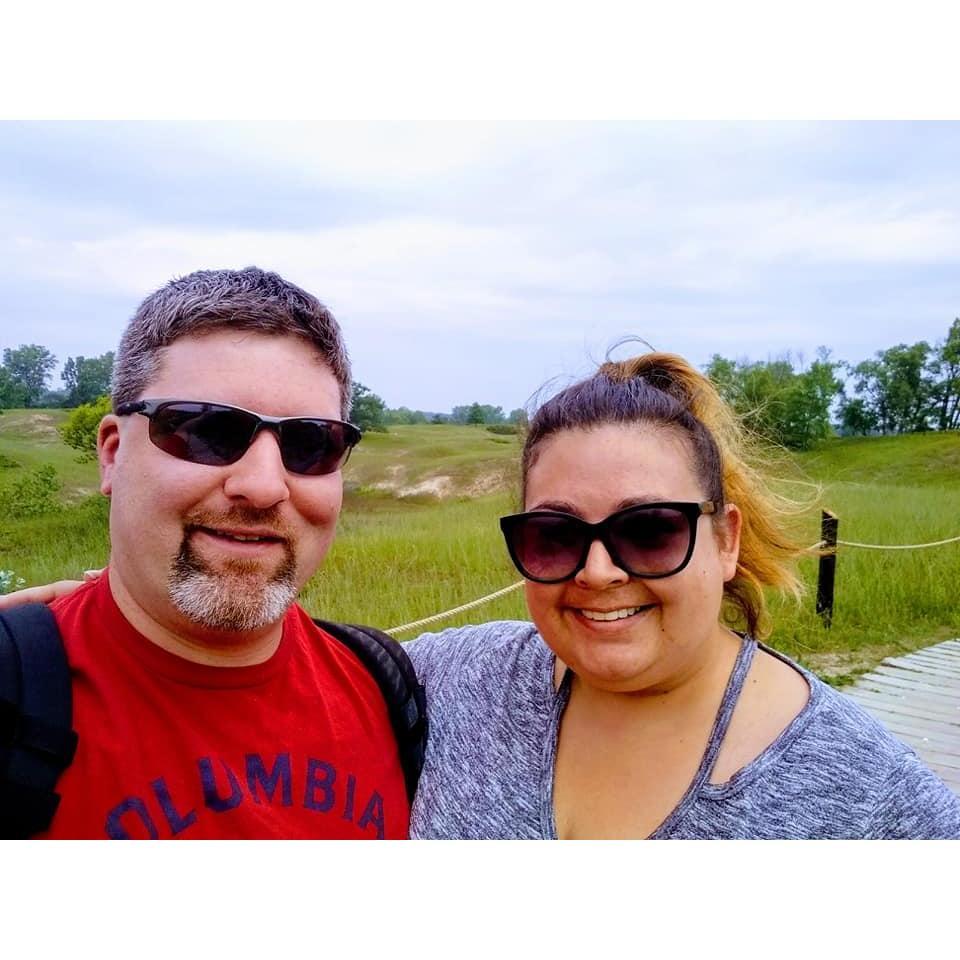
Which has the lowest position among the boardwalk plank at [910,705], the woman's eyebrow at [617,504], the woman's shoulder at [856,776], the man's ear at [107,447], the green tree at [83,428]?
the boardwalk plank at [910,705]

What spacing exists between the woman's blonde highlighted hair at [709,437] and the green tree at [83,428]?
2954mm

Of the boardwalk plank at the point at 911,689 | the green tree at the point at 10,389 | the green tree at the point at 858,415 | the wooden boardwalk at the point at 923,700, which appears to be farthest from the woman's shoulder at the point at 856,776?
the green tree at the point at 858,415

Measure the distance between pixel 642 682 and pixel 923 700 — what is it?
4.09m

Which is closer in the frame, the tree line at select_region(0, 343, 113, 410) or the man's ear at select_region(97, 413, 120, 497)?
the man's ear at select_region(97, 413, 120, 497)

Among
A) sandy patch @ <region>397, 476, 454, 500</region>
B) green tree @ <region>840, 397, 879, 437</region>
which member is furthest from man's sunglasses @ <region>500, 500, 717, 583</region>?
green tree @ <region>840, 397, 879, 437</region>

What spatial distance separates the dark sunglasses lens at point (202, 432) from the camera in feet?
4.41

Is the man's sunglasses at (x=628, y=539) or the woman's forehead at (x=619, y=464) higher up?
the woman's forehead at (x=619, y=464)

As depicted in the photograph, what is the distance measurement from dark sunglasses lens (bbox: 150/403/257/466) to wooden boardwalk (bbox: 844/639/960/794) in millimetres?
3468

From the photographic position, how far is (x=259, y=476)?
135 centimetres

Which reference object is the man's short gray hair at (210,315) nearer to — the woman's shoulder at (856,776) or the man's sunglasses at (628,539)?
the man's sunglasses at (628,539)

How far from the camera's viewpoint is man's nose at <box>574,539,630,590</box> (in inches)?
51.6

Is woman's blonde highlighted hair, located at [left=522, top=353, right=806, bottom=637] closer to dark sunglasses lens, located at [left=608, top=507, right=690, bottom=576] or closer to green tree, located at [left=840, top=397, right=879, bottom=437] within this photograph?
dark sunglasses lens, located at [left=608, top=507, right=690, bottom=576]

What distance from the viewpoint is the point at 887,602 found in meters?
6.53
